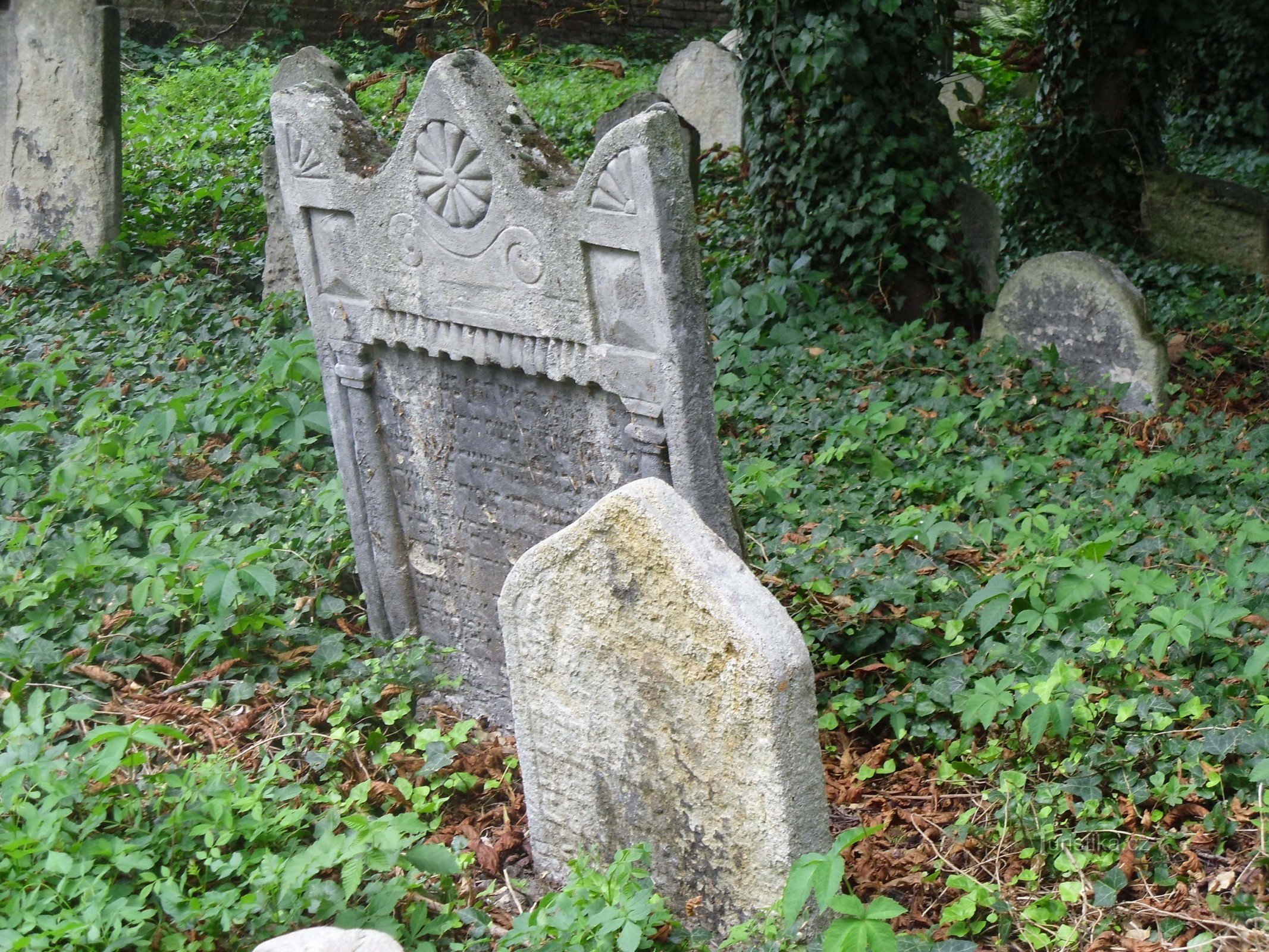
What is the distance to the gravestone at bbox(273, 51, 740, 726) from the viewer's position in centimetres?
297

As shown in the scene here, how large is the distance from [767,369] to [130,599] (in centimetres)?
320

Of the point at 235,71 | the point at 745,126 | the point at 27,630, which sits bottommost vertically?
the point at 27,630

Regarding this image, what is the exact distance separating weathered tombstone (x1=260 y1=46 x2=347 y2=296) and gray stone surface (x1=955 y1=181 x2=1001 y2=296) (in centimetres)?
363

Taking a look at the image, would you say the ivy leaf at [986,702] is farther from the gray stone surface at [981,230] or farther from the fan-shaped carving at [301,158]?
the gray stone surface at [981,230]

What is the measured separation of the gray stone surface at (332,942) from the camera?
210cm

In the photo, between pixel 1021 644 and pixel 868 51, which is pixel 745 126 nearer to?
pixel 868 51

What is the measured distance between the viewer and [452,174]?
323 cm

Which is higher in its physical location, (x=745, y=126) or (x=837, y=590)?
(x=745, y=126)

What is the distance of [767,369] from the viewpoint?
5754 millimetres

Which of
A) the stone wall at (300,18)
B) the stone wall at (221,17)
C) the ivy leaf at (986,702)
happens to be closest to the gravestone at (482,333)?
the ivy leaf at (986,702)

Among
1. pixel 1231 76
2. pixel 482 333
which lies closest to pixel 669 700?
pixel 482 333

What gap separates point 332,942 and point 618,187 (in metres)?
1.81

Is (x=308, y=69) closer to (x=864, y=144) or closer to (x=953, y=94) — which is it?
(x=864, y=144)

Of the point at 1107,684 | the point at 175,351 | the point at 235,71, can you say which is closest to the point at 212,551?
the point at 175,351
